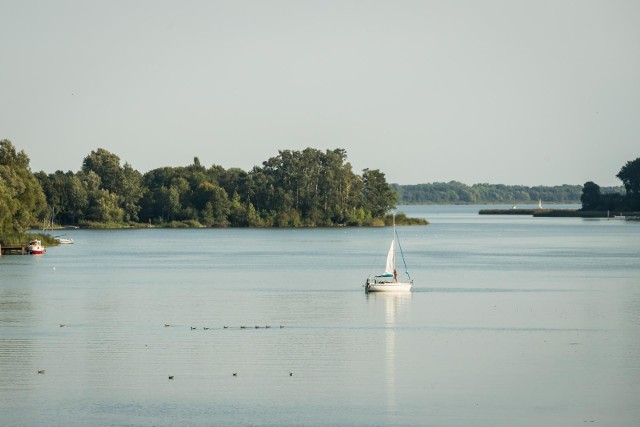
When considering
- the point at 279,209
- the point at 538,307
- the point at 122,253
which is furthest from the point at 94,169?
the point at 538,307

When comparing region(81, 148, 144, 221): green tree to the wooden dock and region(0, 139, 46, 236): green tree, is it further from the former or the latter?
the wooden dock

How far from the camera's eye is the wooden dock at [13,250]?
111 metres

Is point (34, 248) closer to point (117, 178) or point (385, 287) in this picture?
point (385, 287)

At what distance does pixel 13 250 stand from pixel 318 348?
249ft

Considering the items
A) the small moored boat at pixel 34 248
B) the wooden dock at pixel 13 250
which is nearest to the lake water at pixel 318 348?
the small moored boat at pixel 34 248

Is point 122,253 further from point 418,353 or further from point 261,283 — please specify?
point 418,353

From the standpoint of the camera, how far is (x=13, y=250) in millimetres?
111750

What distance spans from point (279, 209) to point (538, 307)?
144 meters

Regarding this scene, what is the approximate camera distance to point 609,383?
34.5 m

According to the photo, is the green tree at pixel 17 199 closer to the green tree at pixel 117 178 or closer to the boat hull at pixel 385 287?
the boat hull at pixel 385 287

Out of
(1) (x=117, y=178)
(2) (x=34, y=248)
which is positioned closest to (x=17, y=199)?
(2) (x=34, y=248)

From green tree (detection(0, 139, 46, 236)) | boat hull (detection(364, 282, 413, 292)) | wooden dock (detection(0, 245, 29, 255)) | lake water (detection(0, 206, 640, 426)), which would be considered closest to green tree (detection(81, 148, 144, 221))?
green tree (detection(0, 139, 46, 236))

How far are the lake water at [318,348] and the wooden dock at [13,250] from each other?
27.3 m

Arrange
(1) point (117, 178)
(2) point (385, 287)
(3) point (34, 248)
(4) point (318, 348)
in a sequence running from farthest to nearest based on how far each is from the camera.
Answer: (1) point (117, 178), (3) point (34, 248), (2) point (385, 287), (4) point (318, 348)
